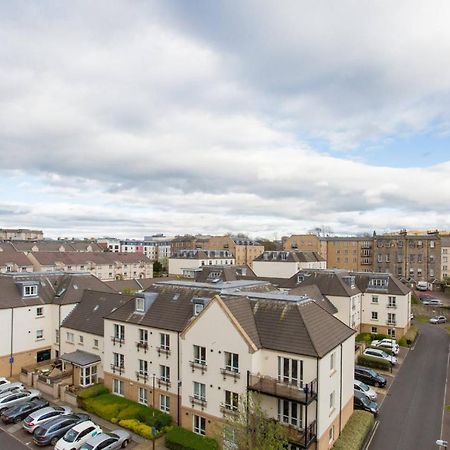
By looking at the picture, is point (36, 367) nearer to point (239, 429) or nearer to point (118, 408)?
point (118, 408)

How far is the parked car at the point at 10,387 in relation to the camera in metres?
29.8

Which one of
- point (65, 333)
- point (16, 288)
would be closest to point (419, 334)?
point (65, 333)

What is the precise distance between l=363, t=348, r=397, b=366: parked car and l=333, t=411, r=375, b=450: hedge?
12894 mm

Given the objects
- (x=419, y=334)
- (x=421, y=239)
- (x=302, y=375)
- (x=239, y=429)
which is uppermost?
(x=421, y=239)

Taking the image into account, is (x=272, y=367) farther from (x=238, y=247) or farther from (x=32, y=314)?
(x=238, y=247)

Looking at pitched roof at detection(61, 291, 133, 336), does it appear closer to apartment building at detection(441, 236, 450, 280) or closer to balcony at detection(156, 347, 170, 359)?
balcony at detection(156, 347, 170, 359)

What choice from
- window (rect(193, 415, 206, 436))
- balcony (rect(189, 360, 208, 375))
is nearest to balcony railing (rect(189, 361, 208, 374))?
balcony (rect(189, 360, 208, 375))

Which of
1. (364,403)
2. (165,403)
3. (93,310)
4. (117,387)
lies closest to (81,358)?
(93,310)

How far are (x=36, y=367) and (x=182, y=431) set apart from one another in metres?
20.0

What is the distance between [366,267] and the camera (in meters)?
96.3

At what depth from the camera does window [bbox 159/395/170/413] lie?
1027 inches

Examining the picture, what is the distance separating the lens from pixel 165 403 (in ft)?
85.9

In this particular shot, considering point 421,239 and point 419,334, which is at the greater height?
point 421,239

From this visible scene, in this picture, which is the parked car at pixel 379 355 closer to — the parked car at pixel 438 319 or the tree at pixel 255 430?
the tree at pixel 255 430
